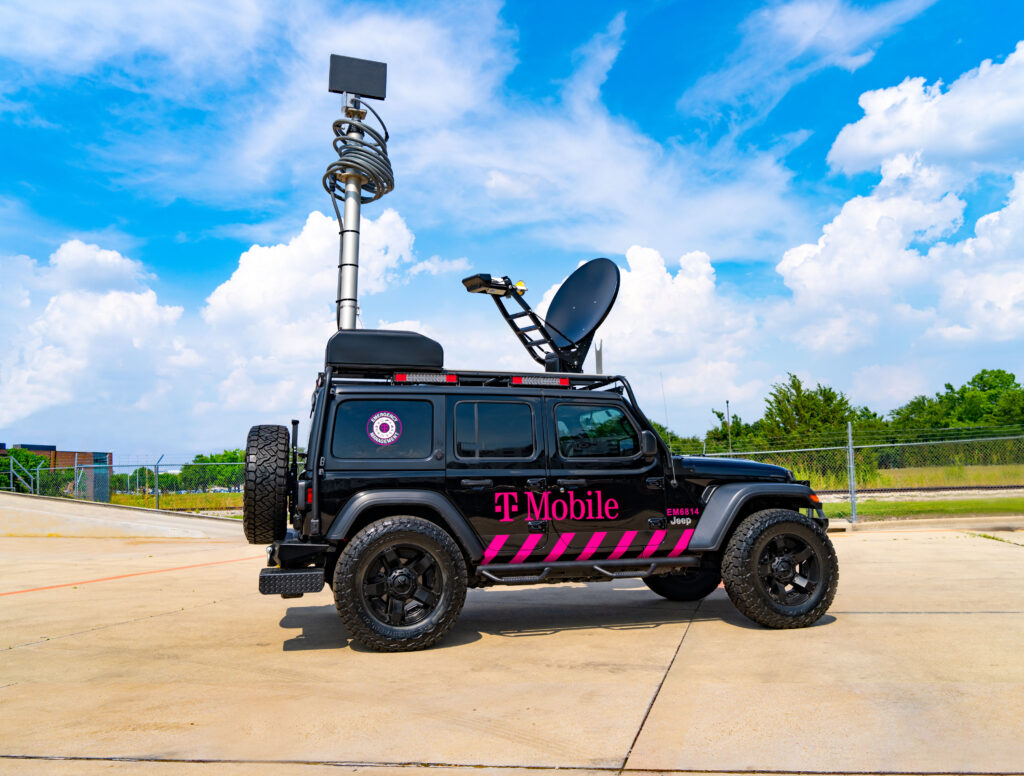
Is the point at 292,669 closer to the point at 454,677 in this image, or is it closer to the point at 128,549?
the point at 454,677

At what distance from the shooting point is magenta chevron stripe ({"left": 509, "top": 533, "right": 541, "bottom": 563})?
5531 millimetres

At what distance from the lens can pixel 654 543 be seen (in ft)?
19.2

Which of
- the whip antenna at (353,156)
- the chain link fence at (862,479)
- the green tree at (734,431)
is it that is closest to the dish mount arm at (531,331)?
the chain link fence at (862,479)

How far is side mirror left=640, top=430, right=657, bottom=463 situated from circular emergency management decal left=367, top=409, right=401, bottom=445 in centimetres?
197

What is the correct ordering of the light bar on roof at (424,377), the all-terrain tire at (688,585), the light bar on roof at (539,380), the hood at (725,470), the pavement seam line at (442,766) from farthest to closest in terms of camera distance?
the all-terrain tire at (688,585) < the hood at (725,470) < the light bar on roof at (539,380) < the light bar on roof at (424,377) < the pavement seam line at (442,766)

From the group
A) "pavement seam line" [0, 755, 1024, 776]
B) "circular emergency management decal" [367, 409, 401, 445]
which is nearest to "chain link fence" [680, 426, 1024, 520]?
"circular emergency management decal" [367, 409, 401, 445]

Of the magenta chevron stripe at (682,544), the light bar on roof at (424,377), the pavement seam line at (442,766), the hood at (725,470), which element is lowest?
the pavement seam line at (442,766)

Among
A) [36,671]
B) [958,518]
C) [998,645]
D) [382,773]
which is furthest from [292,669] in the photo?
[958,518]

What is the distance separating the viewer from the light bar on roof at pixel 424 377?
223 inches

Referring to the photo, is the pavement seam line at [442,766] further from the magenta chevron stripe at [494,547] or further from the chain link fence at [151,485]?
the chain link fence at [151,485]

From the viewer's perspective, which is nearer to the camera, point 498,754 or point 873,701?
point 498,754

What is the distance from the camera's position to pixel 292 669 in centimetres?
468

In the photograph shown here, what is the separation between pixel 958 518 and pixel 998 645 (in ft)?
37.1

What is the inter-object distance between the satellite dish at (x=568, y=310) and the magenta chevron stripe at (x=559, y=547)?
2235 millimetres
